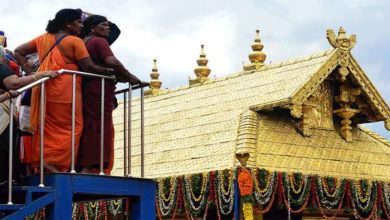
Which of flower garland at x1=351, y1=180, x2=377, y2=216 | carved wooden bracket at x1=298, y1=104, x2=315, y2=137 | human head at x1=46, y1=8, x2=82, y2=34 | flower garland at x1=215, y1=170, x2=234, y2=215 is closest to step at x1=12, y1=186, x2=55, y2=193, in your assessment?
human head at x1=46, y1=8, x2=82, y2=34

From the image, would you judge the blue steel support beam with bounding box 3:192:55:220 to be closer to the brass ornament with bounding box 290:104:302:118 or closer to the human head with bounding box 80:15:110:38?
the human head with bounding box 80:15:110:38

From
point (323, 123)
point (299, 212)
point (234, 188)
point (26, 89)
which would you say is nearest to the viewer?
point (26, 89)

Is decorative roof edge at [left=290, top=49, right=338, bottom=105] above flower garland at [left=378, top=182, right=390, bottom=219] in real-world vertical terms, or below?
above

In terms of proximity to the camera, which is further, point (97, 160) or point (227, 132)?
point (227, 132)

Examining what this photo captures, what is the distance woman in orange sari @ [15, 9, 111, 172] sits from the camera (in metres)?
7.33

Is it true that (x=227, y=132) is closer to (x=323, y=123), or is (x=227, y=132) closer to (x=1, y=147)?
(x=323, y=123)

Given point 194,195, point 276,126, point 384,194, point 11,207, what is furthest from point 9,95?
point 384,194

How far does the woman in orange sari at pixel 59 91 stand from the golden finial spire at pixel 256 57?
9730 millimetres

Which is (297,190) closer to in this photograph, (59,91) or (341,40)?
(341,40)

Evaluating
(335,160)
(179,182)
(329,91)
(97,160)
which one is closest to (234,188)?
(179,182)

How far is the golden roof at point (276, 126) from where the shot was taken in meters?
14.1

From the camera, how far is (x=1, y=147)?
723 cm

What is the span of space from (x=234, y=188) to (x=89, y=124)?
595 centimetres

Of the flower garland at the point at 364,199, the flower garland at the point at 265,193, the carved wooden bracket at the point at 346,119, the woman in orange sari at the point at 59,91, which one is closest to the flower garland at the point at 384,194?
the flower garland at the point at 265,193
